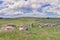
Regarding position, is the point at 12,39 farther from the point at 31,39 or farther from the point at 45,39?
the point at 45,39

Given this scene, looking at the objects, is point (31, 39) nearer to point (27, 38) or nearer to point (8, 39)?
point (27, 38)

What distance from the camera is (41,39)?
21219mm

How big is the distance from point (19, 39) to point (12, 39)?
77 centimetres

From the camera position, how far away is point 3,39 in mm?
20266

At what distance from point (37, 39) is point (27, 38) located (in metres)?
1.12

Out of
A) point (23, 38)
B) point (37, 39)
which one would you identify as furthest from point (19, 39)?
point (37, 39)

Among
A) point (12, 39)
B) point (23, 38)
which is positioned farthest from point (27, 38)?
point (12, 39)

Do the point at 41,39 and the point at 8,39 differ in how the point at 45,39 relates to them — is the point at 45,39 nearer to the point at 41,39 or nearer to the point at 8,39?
the point at 41,39

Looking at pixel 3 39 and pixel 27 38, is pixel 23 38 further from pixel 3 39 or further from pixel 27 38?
pixel 3 39

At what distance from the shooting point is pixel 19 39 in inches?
805

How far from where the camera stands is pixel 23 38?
20.9 meters

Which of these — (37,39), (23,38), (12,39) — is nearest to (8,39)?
(12,39)

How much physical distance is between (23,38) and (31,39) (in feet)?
3.04

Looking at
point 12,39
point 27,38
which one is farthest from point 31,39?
point 12,39
